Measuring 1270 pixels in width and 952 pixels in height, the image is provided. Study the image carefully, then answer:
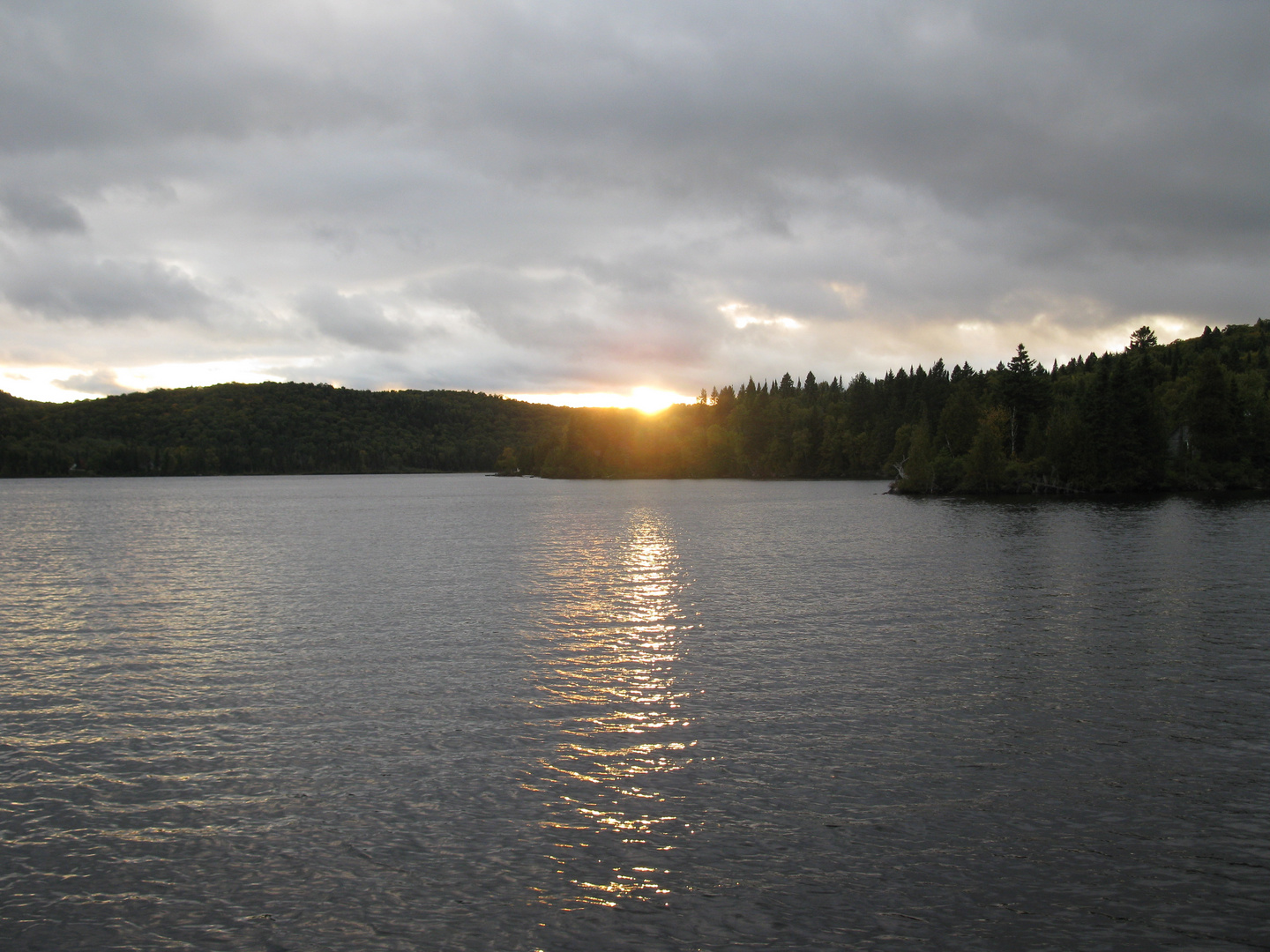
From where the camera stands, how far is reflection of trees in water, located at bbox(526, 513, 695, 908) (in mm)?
13648

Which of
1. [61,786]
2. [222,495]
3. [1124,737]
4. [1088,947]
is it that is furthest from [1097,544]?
[222,495]

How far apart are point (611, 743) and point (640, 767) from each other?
5.39ft

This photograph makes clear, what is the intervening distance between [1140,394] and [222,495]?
170 metres

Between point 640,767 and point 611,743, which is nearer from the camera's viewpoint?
point 640,767

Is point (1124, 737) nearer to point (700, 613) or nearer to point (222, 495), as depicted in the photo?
point (700, 613)

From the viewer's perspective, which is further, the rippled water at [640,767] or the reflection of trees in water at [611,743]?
the reflection of trees in water at [611,743]

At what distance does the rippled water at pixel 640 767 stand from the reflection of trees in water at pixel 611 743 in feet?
0.34

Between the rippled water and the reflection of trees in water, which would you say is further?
the reflection of trees in water

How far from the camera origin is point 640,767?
58.5 ft

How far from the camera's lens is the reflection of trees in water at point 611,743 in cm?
1365

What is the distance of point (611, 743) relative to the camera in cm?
1934

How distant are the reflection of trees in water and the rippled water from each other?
10 centimetres

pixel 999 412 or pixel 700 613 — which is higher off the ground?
pixel 999 412

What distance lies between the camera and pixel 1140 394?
416 feet
